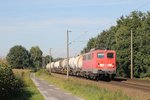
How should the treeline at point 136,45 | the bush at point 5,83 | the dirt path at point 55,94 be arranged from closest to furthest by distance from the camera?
1. the bush at point 5,83
2. the dirt path at point 55,94
3. the treeline at point 136,45

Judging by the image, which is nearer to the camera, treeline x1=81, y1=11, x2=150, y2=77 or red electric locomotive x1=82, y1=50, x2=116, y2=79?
red electric locomotive x1=82, y1=50, x2=116, y2=79

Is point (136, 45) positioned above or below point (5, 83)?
above

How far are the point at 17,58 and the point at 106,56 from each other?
127420 millimetres

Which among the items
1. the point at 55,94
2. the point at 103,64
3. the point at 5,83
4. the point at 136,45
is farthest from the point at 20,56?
the point at 5,83

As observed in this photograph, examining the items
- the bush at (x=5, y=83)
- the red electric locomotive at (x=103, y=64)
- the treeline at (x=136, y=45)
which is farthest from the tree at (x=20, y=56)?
the bush at (x=5, y=83)

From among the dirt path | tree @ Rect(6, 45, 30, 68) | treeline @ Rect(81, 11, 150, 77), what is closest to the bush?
the dirt path

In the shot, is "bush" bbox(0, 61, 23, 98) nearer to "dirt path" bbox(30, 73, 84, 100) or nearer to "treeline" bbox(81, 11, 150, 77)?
"dirt path" bbox(30, 73, 84, 100)

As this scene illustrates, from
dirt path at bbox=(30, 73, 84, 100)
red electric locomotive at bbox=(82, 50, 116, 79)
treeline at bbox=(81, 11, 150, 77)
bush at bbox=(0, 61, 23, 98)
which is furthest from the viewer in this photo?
treeline at bbox=(81, 11, 150, 77)

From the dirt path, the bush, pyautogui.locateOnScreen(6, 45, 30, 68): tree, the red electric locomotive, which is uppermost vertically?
pyautogui.locateOnScreen(6, 45, 30, 68): tree

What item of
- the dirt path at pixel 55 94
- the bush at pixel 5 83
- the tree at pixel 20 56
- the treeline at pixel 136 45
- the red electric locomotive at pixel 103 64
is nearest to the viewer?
the bush at pixel 5 83

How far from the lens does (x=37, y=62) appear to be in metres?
200

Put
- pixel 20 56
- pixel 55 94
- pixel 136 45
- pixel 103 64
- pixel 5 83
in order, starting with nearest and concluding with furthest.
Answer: pixel 5 83 → pixel 55 94 → pixel 103 64 → pixel 136 45 → pixel 20 56

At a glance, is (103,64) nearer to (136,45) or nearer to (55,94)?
(136,45)

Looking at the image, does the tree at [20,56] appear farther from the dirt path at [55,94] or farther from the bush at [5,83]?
the bush at [5,83]
